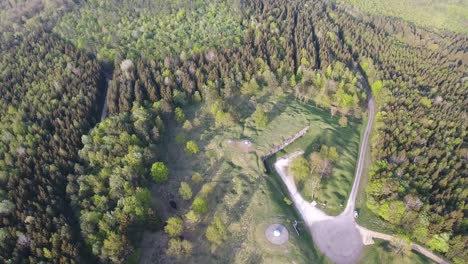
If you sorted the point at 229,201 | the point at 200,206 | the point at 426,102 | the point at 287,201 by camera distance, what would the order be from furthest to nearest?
the point at 426,102, the point at 229,201, the point at 287,201, the point at 200,206

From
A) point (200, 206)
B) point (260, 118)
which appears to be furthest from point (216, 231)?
point (260, 118)

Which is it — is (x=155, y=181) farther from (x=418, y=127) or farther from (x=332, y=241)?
(x=418, y=127)

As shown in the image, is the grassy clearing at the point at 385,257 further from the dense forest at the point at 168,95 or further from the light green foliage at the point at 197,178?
the light green foliage at the point at 197,178

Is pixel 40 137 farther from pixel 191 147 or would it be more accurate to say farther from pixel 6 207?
pixel 191 147

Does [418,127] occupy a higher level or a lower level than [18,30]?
lower

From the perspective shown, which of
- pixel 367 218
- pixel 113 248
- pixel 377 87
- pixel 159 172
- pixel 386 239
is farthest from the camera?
pixel 377 87

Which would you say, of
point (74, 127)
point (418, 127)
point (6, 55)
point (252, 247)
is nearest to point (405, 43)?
point (418, 127)
